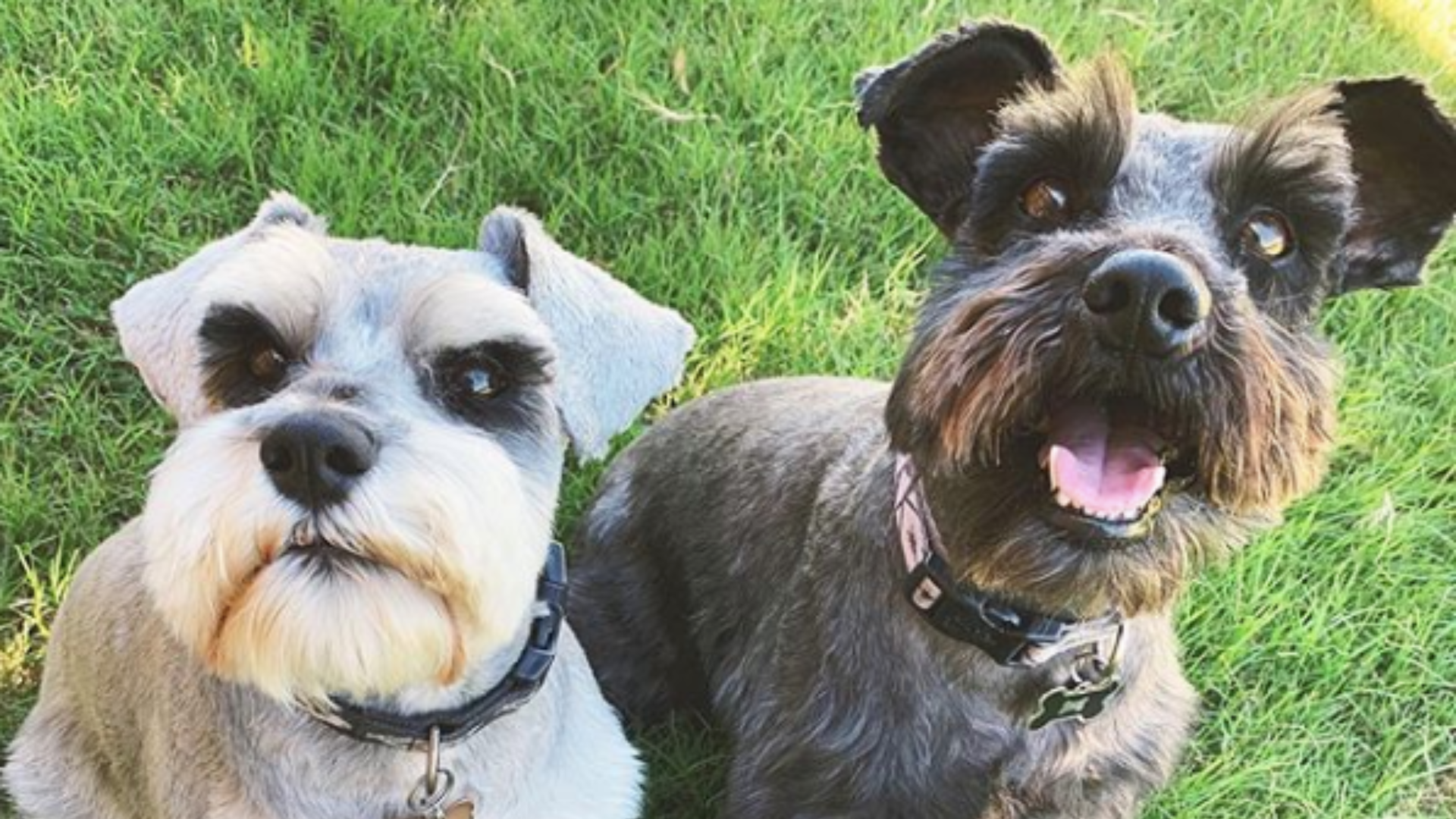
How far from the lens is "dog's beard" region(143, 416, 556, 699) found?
2.50 meters

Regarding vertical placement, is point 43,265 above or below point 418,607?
below

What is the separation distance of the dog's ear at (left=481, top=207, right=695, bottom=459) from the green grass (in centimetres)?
174

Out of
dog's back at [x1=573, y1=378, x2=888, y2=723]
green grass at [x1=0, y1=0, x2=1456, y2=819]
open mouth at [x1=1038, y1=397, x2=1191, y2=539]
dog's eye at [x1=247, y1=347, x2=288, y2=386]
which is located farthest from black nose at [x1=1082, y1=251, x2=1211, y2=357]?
green grass at [x1=0, y1=0, x2=1456, y2=819]

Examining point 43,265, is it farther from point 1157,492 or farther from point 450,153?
point 1157,492

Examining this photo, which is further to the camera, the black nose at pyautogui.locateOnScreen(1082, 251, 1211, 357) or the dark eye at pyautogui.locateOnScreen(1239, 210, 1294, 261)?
the dark eye at pyautogui.locateOnScreen(1239, 210, 1294, 261)

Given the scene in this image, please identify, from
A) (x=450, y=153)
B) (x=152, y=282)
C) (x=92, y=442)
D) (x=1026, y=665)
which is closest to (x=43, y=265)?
(x=92, y=442)

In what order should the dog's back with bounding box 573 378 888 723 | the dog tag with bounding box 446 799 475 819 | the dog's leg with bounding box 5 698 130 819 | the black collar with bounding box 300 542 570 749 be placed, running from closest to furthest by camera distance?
the black collar with bounding box 300 542 570 749 → the dog tag with bounding box 446 799 475 819 → the dog's leg with bounding box 5 698 130 819 → the dog's back with bounding box 573 378 888 723

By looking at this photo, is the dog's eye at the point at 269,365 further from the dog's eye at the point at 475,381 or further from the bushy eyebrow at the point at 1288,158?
the bushy eyebrow at the point at 1288,158

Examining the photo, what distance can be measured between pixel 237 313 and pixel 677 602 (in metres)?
1.95

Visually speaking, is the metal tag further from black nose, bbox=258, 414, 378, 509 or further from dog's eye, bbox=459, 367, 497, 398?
black nose, bbox=258, 414, 378, 509

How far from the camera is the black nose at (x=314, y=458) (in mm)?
2465

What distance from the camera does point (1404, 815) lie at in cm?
443

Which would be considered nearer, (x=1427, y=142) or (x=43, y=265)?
(x=1427, y=142)

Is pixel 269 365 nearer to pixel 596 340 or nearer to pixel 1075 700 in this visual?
pixel 596 340
